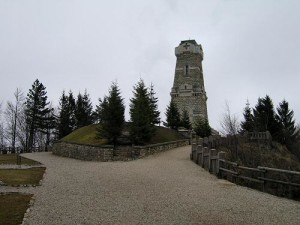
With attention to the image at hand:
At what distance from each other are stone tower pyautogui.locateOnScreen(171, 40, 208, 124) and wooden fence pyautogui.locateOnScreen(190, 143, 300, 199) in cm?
3325

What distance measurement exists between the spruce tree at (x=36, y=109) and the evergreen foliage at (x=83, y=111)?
204 inches

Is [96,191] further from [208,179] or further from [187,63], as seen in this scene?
[187,63]

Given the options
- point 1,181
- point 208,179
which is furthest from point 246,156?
Result: point 1,181

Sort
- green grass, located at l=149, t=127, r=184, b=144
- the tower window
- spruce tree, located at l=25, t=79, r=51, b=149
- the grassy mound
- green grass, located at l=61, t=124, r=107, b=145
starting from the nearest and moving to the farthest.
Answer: green grass, located at l=61, t=124, r=107, b=145
the grassy mound
green grass, located at l=149, t=127, r=184, b=144
spruce tree, located at l=25, t=79, r=51, b=149
the tower window

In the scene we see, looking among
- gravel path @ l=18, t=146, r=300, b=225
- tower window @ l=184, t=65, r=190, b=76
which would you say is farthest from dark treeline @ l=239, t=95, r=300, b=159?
gravel path @ l=18, t=146, r=300, b=225

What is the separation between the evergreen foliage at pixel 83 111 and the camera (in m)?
49.7

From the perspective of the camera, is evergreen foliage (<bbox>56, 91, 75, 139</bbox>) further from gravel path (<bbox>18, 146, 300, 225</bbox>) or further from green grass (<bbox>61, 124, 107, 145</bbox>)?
gravel path (<bbox>18, 146, 300, 225</bbox>)

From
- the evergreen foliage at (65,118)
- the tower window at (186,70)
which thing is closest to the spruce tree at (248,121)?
the tower window at (186,70)

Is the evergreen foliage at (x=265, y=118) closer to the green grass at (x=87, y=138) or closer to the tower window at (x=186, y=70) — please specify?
the tower window at (x=186, y=70)

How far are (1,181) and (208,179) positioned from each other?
991cm

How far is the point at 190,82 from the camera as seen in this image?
55.5 m

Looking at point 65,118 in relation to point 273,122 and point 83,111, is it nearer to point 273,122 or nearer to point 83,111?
point 83,111

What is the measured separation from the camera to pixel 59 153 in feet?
110

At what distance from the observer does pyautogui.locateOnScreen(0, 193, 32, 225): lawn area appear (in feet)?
26.8
